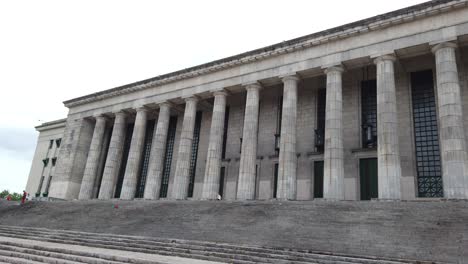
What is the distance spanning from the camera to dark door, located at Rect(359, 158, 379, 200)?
2302cm

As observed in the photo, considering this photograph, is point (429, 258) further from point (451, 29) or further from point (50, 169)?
point (50, 169)

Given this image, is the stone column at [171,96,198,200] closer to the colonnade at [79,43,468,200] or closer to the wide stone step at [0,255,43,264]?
the colonnade at [79,43,468,200]

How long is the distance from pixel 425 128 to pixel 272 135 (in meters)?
11.0

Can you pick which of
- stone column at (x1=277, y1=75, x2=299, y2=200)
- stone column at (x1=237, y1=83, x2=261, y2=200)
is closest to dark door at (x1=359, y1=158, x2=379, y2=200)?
stone column at (x1=277, y1=75, x2=299, y2=200)

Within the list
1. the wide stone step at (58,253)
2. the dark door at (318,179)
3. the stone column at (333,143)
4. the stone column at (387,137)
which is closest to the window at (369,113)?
the stone column at (333,143)

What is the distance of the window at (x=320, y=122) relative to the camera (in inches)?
1004

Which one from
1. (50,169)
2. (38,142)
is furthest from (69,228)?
(38,142)

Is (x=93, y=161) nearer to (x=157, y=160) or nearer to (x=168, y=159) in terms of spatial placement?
(x=168, y=159)

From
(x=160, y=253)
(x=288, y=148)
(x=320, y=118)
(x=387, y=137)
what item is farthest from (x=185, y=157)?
(x=387, y=137)

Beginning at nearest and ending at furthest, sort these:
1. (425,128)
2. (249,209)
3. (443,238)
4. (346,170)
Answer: (443,238) < (249,209) < (425,128) < (346,170)

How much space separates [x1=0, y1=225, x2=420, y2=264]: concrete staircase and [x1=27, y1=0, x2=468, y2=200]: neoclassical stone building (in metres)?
8.75

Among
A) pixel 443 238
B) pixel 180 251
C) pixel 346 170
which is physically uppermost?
pixel 346 170

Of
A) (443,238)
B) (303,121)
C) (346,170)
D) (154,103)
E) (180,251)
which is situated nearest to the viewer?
(443,238)

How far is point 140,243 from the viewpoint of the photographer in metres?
14.7
